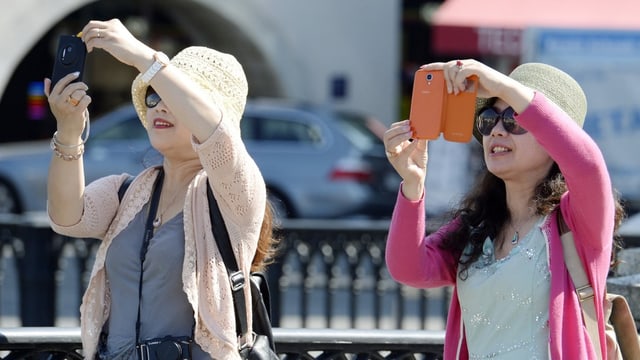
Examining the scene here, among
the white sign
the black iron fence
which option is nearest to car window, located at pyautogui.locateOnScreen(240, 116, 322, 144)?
the white sign

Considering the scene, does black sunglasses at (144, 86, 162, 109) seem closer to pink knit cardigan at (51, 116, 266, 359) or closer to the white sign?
pink knit cardigan at (51, 116, 266, 359)

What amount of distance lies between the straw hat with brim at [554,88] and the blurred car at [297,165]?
1199 cm

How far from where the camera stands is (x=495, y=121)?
323cm

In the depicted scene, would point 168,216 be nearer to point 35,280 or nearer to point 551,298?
point 551,298

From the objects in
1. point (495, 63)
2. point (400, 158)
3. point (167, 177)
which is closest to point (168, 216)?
point (167, 177)

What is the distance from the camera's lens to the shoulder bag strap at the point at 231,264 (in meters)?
3.33

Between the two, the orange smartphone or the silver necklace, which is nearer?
the orange smartphone

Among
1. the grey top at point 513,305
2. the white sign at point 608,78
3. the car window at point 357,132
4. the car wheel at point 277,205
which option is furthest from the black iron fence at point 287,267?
the car window at point 357,132

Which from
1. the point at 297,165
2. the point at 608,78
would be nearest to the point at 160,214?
the point at 297,165

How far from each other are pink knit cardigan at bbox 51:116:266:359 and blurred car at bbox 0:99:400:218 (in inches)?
465

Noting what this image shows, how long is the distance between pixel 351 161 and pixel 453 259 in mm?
12033

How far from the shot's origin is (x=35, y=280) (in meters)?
7.57

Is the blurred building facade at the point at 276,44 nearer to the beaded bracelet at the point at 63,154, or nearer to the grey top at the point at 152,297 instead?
the beaded bracelet at the point at 63,154

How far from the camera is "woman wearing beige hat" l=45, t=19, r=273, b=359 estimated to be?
3242 millimetres
